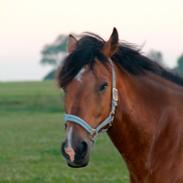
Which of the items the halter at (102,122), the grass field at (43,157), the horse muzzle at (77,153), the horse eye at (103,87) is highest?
the horse eye at (103,87)

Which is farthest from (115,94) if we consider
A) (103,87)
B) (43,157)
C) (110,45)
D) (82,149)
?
(43,157)

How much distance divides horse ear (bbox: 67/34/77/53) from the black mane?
0.16ft

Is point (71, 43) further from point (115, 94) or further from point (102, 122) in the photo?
point (102, 122)

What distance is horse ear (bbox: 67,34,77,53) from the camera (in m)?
5.28

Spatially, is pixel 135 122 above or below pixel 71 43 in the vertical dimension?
below

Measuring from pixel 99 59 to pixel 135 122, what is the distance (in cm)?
60

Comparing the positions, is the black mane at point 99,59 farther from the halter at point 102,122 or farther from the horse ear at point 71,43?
the halter at point 102,122

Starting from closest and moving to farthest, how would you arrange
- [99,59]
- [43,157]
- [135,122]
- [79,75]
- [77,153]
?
[77,153]
[79,75]
[99,59]
[135,122]
[43,157]

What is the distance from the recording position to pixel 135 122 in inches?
208

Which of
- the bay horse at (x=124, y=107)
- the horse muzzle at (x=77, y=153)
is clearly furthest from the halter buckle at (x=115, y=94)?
the horse muzzle at (x=77, y=153)

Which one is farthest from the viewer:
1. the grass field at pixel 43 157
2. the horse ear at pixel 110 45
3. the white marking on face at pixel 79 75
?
the grass field at pixel 43 157

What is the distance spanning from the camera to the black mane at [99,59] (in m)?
5.07

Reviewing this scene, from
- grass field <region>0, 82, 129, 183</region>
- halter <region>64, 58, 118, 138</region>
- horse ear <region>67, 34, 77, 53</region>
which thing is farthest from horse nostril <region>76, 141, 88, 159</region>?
horse ear <region>67, 34, 77, 53</region>

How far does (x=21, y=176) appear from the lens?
37.3ft
